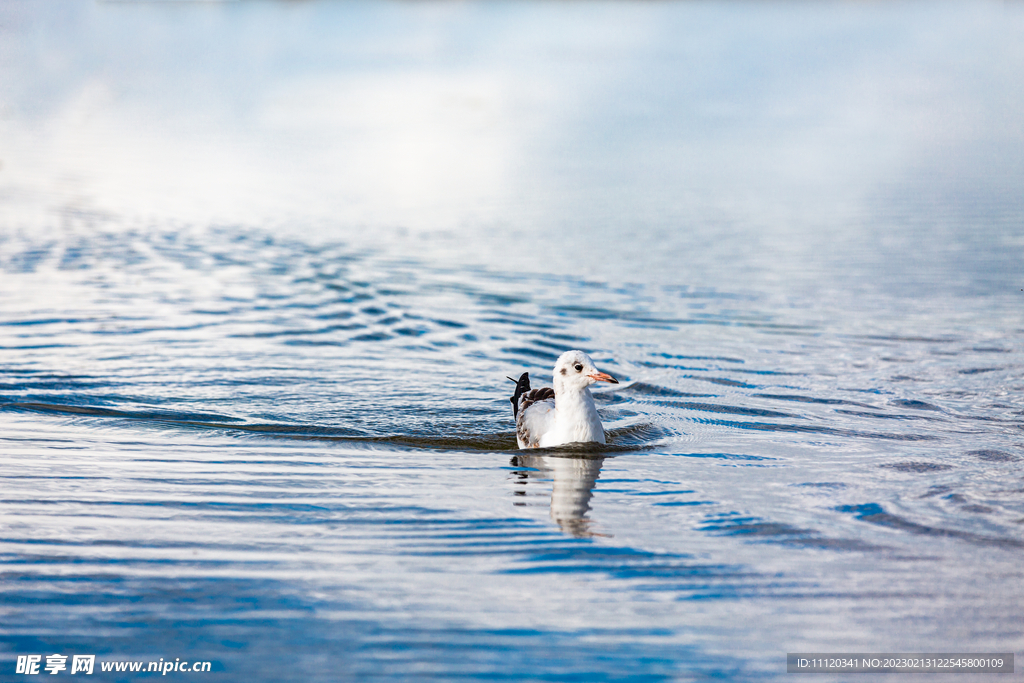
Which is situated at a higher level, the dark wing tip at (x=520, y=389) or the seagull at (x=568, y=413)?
the dark wing tip at (x=520, y=389)

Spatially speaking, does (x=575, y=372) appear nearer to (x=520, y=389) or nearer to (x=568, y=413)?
(x=568, y=413)

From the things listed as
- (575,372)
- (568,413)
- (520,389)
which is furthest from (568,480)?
(520,389)

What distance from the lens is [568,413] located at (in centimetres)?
1020

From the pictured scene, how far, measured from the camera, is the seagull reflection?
26.9 ft

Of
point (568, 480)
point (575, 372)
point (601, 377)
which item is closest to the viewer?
point (568, 480)

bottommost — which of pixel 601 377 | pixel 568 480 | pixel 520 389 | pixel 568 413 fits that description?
pixel 568 480

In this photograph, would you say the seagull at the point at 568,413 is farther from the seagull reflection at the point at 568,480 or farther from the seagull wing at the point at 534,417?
the seagull reflection at the point at 568,480

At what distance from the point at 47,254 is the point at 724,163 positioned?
72.4 ft

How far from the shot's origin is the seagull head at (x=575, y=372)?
391 inches

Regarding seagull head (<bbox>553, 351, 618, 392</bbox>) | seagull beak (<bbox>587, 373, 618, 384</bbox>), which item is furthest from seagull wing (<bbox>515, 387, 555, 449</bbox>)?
seagull beak (<bbox>587, 373, 618, 384</bbox>)

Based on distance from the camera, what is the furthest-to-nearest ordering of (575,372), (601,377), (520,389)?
(520,389)
(575,372)
(601,377)

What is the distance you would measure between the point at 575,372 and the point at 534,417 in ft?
2.50

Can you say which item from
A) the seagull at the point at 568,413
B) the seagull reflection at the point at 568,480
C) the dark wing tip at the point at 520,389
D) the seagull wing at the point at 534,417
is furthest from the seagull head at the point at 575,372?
the dark wing tip at the point at 520,389

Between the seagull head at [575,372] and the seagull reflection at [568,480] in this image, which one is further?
the seagull head at [575,372]
